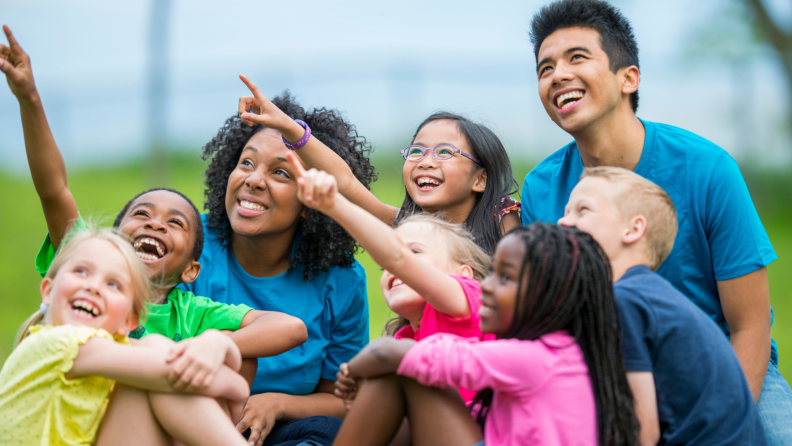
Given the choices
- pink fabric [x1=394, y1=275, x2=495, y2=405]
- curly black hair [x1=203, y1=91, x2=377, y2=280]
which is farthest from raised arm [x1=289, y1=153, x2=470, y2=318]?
curly black hair [x1=203, y1=91, x2=377, y2=280]

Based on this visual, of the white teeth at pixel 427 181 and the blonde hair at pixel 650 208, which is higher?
the blonde hair at pixel 650 208

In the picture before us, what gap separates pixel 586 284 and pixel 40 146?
1917 millimetres

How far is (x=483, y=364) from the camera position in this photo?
5.79 feet

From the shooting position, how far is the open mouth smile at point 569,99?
2.74 m

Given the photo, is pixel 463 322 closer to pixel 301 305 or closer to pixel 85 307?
pixel 301 305

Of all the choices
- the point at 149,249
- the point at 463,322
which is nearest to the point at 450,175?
the point at 463,322

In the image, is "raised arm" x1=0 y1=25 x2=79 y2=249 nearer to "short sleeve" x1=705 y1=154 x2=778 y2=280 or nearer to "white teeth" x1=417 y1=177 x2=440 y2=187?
"white teeth" x1=417 y1=177 x2=440 y2=187

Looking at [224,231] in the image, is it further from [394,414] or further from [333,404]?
[394,414]

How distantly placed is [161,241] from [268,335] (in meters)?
0.60

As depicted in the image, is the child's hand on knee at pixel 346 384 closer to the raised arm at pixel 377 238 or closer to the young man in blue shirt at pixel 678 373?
the raised arm at pixel 377 238

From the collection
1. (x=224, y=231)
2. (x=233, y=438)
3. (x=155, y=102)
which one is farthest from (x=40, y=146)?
(x=155, y=102)

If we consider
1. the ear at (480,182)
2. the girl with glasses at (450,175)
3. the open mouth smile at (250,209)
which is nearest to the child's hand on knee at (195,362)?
the open mouth smile at (250,209)

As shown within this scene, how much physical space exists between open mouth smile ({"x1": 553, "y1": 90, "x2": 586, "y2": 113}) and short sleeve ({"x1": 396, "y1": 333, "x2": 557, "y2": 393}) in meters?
1.26

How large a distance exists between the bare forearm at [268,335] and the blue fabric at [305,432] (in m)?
A: 0.33
